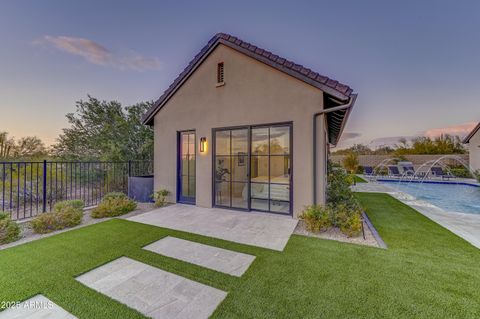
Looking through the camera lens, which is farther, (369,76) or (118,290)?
(369,76)

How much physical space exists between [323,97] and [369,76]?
970cm

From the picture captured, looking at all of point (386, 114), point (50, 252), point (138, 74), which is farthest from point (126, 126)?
point (386, 114)

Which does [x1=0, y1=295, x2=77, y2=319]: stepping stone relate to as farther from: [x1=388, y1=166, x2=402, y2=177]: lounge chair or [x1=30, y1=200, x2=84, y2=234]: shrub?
[x1=388, y1=166, x2=402, y2=177]: lounge chair

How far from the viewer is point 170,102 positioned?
8.09 metres

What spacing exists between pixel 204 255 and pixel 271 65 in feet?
18.0

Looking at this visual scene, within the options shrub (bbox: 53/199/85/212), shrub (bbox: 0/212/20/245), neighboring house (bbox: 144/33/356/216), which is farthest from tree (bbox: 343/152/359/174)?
shrub (bbox: 0/212/20/245)

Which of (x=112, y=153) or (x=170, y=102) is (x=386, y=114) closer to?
(x=170, y=102)

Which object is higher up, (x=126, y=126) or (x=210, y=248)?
(x=126, y=126)

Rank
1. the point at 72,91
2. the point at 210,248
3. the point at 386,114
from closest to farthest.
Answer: the point at 210,248, the point at 72,91, the point at 386,114

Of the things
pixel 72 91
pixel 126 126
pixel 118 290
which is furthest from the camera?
pixel 126 126

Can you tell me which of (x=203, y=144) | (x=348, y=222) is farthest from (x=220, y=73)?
(x=348, y=222)

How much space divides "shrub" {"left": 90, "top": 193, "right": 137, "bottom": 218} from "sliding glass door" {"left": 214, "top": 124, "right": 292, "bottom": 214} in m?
3.05

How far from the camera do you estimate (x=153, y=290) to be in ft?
8.80

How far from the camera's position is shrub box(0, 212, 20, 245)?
4188 mm
